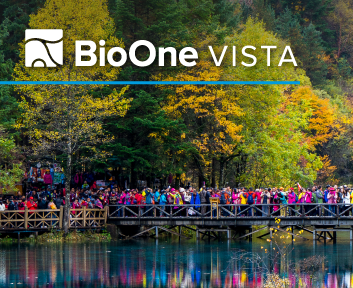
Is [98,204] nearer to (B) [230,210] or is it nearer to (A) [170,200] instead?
(A) [170,200]

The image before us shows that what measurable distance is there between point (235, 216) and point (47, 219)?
8.88 m

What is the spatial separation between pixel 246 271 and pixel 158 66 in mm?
18511

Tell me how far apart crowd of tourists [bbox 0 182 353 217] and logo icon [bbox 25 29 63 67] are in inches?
266

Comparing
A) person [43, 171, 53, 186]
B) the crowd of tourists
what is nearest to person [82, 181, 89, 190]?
the crowd of tourists

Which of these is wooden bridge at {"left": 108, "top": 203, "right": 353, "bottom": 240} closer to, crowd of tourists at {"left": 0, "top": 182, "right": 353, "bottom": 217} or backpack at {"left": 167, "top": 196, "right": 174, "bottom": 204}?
crowd of tourists at {"left": 0, "top": 182, "right": 353, "bottom": 217}

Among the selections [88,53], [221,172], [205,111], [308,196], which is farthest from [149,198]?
[221,172]

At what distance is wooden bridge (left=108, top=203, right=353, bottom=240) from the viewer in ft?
100

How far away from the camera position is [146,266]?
76.4 feet

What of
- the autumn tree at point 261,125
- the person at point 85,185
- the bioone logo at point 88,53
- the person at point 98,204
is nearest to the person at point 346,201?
the bioone logo at point 88,53

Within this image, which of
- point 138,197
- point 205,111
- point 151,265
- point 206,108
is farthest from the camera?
point 206,108

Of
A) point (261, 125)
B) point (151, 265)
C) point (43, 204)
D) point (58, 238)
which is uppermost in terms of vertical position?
point (261, 125)

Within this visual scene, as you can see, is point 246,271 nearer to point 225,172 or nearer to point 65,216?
point 65,216

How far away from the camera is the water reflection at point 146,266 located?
787 inches

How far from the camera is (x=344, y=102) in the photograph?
6506 centimetres
